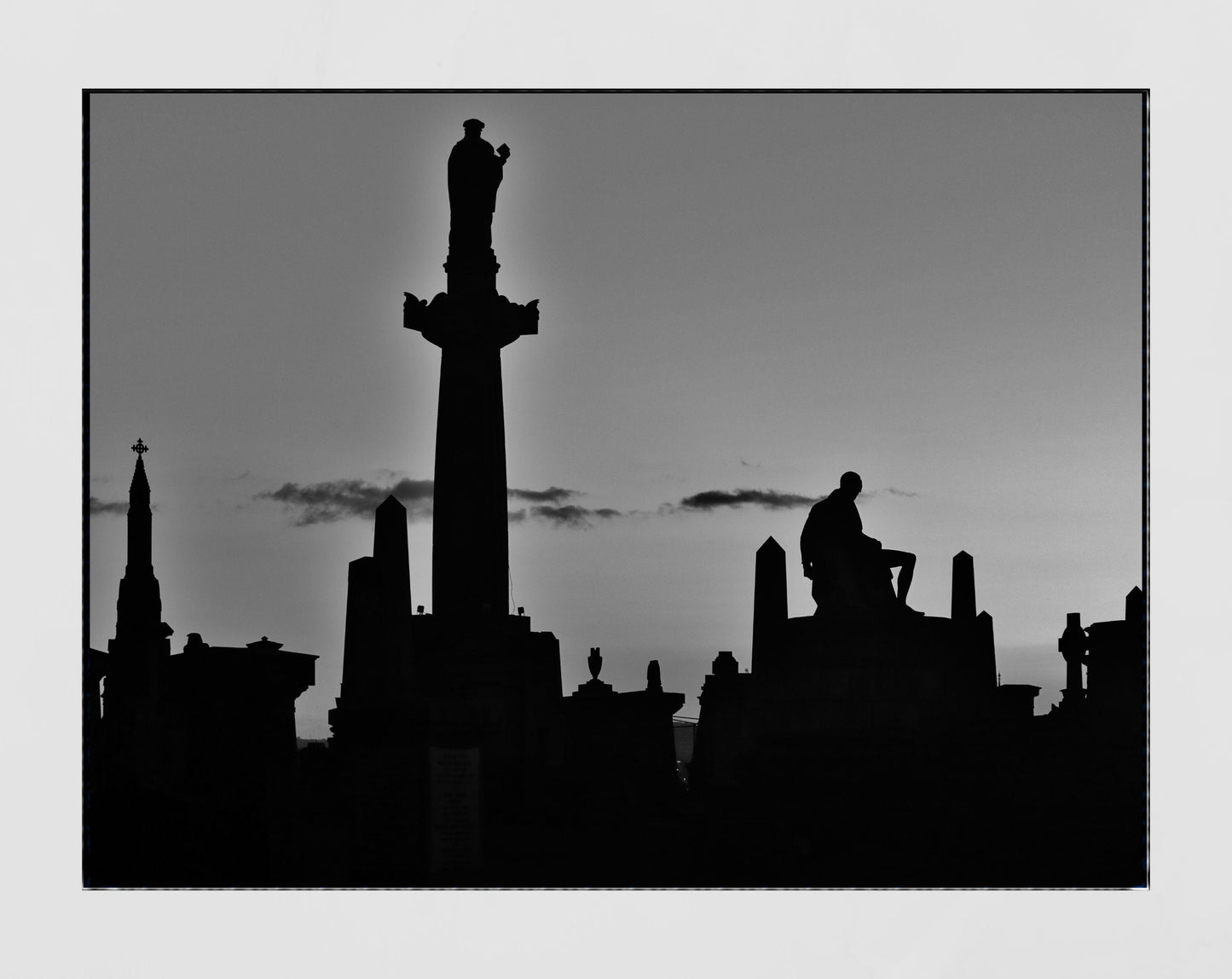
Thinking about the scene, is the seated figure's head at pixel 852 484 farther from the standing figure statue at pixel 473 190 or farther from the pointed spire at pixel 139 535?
the pointed spire at pixel 139 535

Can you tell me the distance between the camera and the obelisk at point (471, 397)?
18281mm

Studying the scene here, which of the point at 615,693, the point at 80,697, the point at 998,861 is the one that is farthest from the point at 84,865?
the point at 615,693

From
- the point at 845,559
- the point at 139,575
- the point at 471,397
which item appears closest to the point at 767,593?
the point at 845,559

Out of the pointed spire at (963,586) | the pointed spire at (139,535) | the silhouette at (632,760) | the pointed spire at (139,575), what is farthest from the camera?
the pointed spire at (139,535)

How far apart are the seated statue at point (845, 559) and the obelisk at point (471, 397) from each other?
15.9ft

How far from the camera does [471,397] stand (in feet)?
61.1

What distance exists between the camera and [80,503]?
907 centimetres

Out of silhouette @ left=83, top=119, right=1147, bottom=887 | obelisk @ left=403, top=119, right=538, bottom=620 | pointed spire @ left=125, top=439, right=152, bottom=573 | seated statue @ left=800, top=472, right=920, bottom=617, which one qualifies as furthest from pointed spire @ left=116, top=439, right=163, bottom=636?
seated statue @ left=800, top=472, right=920, bottom=617

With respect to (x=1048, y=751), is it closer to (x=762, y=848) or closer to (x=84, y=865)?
(x=762, y=848)

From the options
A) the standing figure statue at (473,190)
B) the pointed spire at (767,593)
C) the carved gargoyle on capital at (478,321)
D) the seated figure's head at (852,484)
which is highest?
the standing figure statue at (473,190)

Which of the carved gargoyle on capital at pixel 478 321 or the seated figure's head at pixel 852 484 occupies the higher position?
the carved gargoyle on capital at pixel 478 321

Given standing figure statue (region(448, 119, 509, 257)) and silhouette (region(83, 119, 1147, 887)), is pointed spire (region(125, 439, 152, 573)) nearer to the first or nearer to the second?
silhouette (region(83, 119, 1147, 887))

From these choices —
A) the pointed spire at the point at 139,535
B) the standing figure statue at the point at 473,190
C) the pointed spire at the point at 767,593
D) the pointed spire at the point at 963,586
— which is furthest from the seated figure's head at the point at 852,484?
the pointed spire at the point at 139,535

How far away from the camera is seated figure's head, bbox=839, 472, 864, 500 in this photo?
561 inches
